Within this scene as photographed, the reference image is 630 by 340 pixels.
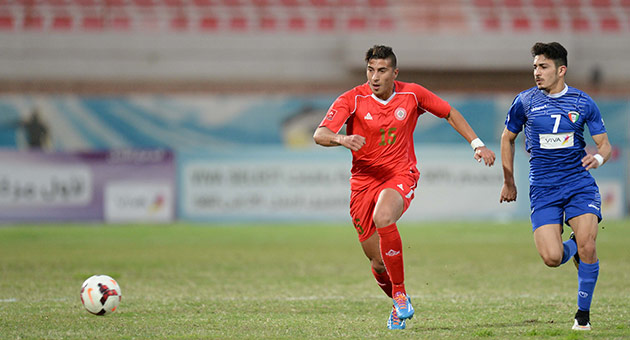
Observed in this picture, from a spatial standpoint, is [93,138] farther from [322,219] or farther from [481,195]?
[481,195]

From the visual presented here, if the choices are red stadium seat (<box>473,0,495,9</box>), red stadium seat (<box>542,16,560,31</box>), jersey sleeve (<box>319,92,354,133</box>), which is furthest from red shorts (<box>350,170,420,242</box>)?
red stadium seat (<box>473,0,495,9</box>)

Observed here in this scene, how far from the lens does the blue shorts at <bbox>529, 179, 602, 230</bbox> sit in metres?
6.09

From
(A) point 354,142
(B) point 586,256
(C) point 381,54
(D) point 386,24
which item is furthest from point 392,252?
(D) point 386,24

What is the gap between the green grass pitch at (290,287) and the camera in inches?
238

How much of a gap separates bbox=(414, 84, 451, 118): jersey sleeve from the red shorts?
52 centimetres

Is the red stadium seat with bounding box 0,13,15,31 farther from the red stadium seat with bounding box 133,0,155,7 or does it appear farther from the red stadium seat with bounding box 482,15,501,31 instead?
the red stadium seat with bounding box 482,15,501,31

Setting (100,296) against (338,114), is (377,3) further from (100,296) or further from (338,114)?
(100,296)

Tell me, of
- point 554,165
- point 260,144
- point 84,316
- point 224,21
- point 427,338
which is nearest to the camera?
point 427,338

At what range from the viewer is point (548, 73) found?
6246 millimetres

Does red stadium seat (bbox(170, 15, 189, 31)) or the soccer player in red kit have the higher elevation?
red stadium seat (bbox(170, 15, 189, 31))

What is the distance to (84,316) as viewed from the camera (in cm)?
673

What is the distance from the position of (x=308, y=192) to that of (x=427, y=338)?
13828 millimetres

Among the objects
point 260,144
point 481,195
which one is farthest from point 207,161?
point 481,195

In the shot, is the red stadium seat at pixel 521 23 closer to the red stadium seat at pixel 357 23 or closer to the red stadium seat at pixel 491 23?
the red stadium seat at pixel 491 23
